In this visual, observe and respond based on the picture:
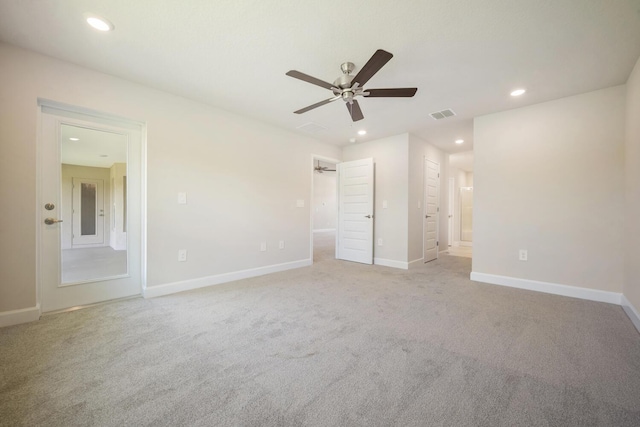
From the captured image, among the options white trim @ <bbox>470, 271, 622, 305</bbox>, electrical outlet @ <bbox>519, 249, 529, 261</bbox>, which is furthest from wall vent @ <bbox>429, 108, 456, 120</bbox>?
white trim @ <bbox>470, 271, 622, 305</bbox>

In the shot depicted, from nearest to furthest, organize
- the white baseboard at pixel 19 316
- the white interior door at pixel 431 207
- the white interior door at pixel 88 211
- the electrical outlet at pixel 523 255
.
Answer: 1. the white baseboard at pixel 19 316
2. the white interior door at pixel 88 211
3. the electrical outlet at pixel 523 255
4. the white interior door at pixel 431 207

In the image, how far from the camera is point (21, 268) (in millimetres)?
2389

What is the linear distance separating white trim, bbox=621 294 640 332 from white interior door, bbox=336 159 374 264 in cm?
329

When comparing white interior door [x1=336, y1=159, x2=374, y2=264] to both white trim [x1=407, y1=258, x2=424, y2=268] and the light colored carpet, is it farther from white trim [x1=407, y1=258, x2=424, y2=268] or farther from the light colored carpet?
the light colored carpet

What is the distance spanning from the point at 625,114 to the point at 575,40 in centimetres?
Result: 153

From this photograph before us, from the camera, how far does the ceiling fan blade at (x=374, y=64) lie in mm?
1885

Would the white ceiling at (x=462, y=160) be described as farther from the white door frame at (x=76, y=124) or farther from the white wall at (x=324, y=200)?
the white door frame at (x=76, y=124)

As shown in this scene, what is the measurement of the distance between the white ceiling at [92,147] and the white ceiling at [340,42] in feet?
2.27

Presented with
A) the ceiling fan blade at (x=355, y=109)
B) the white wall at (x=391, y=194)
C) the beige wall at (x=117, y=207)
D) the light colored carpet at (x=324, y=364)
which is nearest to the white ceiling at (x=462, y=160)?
the white wall at (x=391, y=194)

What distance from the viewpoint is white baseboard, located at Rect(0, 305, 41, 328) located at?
7.52ft

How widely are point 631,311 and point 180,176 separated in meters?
5.25

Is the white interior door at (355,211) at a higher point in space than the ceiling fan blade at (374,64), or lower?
lower

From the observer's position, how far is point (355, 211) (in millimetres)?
5391

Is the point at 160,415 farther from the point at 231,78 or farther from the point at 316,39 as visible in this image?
the point at 231,78
